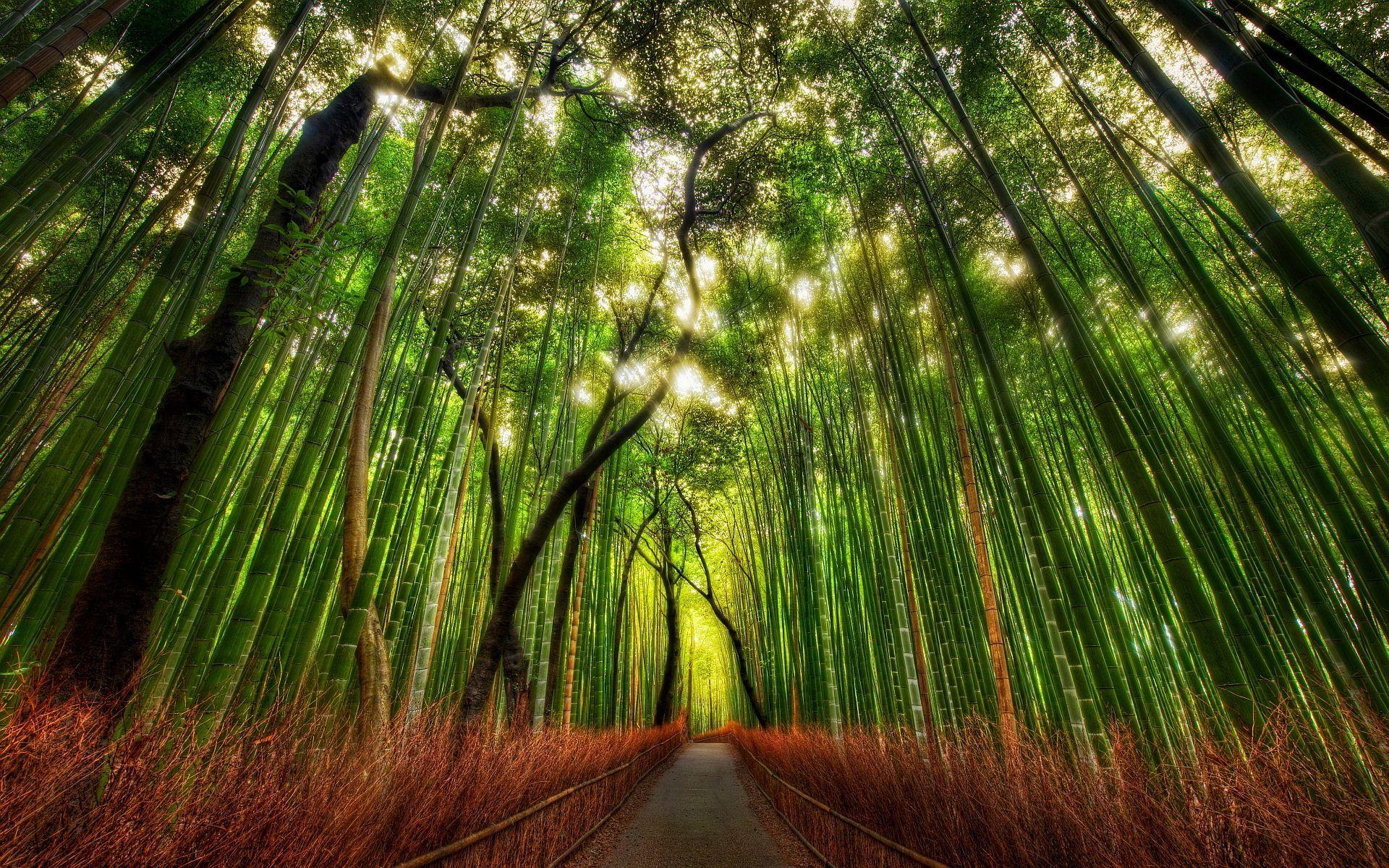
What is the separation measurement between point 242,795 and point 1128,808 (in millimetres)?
1923

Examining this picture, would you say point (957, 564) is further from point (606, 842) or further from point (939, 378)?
point (606, 842)

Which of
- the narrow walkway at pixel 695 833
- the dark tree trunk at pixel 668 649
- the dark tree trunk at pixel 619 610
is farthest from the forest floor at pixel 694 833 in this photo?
the dark tree trunk at pixel 668 649

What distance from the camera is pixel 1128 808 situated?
116 centimetres

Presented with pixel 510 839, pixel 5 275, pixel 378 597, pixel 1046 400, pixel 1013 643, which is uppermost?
pixel 1046 400

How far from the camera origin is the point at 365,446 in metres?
1.84

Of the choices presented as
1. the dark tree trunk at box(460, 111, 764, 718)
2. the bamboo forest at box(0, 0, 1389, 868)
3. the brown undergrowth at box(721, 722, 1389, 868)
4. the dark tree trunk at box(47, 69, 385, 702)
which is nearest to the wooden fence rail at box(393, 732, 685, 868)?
the bamboo forest at box(0, 0, 1389, 868)

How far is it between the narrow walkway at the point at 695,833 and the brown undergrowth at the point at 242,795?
1.58 metres

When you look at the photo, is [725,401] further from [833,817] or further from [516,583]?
[833,817]

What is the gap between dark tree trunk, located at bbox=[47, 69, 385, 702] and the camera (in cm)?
134

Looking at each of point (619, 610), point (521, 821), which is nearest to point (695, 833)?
point (521, 821)

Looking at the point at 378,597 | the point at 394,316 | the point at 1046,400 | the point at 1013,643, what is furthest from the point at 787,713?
the point at 394,316

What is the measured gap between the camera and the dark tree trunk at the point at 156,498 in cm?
134

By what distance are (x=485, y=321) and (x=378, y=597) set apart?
2.57 metres

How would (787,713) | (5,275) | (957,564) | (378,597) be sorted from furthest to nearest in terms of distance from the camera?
(787,713)
(957,564)
(378,597)
(5,275)
